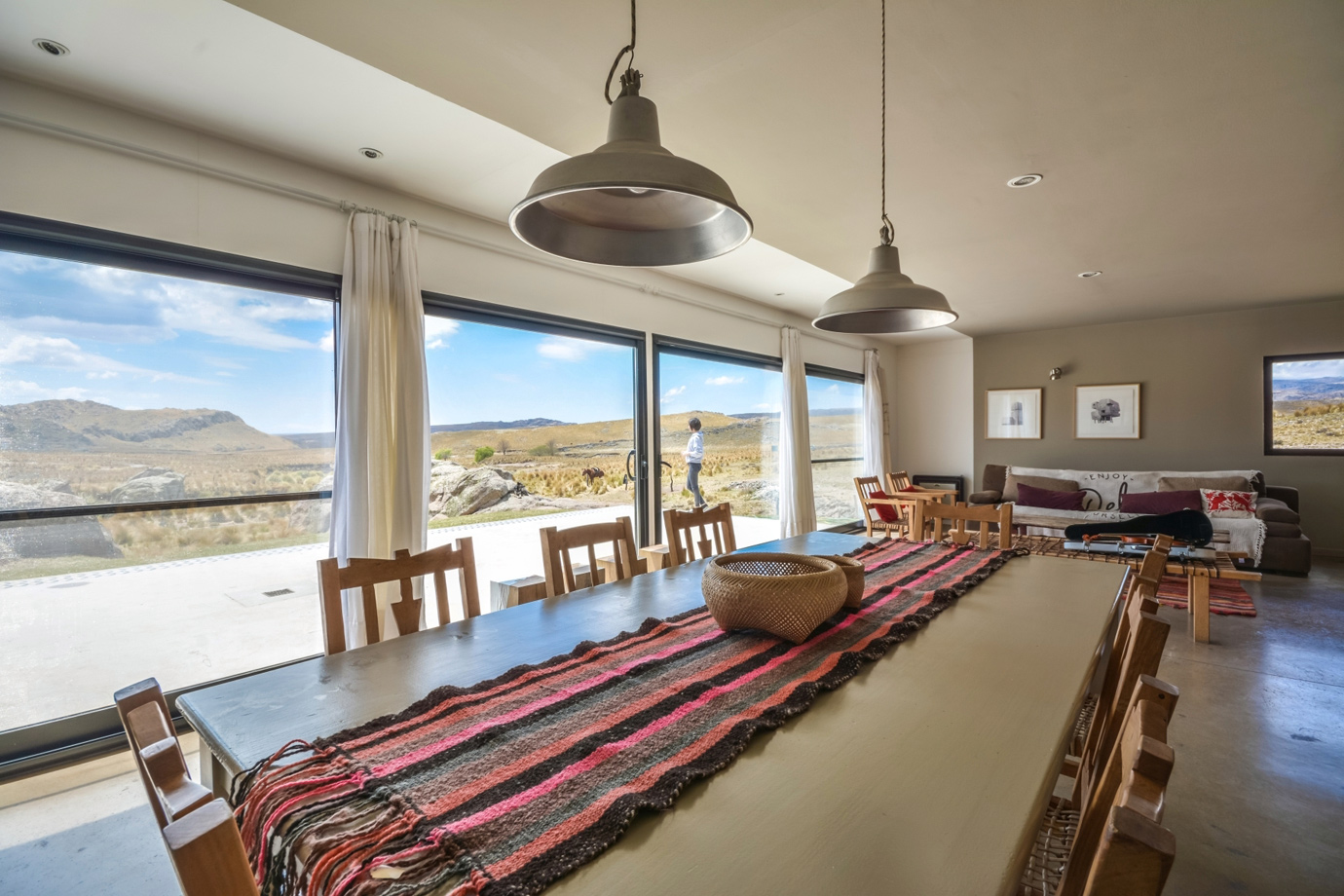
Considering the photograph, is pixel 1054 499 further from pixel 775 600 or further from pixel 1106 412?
pixel 775 600

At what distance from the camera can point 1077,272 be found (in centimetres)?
470

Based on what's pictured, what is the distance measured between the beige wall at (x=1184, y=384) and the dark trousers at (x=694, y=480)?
4411 mm

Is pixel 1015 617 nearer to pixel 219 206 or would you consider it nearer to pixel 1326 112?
pixel 1326 112

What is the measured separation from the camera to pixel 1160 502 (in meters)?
5.75

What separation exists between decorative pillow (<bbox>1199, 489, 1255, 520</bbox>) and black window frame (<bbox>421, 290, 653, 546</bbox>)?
5087mm

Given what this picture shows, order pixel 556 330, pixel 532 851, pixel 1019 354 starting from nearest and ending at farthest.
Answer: pixel 532 851 < pixel 556 330 < pixel 1019 354

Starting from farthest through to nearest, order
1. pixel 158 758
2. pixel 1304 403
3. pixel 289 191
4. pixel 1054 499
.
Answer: pixel 1054 499 → pixel 1304 403 → pixel 289 191 → pixel 158 758

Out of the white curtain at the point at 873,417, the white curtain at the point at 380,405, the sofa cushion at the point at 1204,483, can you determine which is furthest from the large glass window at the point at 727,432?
the sofa cushion at the point at 1204,483

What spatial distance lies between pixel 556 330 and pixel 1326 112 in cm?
378

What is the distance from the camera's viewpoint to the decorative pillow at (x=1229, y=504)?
5.28 meters

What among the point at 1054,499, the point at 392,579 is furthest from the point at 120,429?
the point at 1054,499

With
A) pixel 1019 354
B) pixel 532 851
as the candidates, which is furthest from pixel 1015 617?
pixel 1019 354

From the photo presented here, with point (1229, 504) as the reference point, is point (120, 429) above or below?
above

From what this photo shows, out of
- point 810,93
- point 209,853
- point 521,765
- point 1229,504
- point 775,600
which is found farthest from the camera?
point 1229,504
